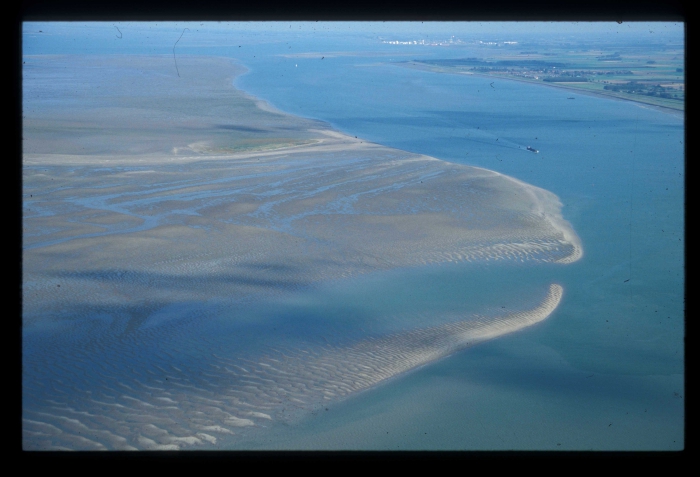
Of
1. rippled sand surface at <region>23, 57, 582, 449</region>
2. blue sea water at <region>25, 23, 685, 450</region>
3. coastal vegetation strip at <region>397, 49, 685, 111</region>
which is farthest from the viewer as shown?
coastal vegetation strip at <region>397, 49, 685, 111</region>

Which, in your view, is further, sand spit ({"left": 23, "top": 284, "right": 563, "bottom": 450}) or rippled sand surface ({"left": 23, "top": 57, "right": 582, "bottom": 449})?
rippled sand surface ({"left": 23, "top": 57, "right": 582, "bottom": 449})

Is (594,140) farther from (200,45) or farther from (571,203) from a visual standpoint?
(200,45)

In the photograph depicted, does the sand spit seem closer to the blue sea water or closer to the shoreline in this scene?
the blue sea water

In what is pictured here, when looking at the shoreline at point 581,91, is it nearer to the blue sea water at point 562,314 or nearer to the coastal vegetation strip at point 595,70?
the coastal vegetation strip at point 595,70

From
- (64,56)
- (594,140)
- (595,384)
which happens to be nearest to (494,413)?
(595,384)

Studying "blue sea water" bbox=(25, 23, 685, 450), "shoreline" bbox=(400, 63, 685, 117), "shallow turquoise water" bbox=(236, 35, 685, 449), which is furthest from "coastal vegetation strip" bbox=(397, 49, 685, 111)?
"blue sea water" bbox=(25, 23, 685, 450)
